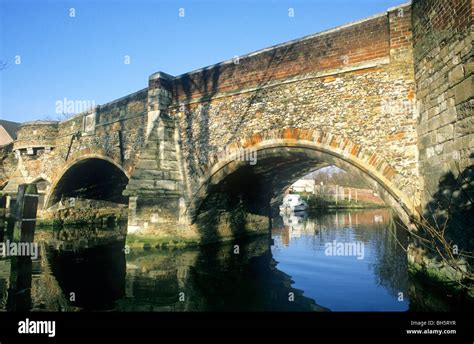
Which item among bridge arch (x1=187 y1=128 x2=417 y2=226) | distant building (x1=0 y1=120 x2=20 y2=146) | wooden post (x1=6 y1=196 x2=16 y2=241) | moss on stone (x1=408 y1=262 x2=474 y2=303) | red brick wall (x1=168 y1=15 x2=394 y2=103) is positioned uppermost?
distant building (x1=0 y1=120 x2=20 y2=146)

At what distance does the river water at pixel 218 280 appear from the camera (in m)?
5.69

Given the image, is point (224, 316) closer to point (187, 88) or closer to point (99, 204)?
point (187, 88)

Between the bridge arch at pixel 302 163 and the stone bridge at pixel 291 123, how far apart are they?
0.03m

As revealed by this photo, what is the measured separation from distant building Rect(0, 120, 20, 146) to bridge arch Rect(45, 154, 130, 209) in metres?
23.9

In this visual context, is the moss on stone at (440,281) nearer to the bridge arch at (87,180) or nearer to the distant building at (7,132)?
the bridge arch at (87,180)

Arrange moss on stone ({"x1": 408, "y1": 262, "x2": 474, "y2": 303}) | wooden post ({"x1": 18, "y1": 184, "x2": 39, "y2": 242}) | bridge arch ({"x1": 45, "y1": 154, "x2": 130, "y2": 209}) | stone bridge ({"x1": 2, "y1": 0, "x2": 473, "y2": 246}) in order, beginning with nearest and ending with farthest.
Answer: moss on stone ({"x1": 408, "y1": 262, "x2": 474, "y2": 303}) < stone bridge ({"x1": 2, "y1": 0, "x2": 473, "y2": 246}) < wooden post ({"x1": 18, "y1": 184, "x2": 39, "y2": 242}) < bridge arch ({"x1": 45, "y1": 154, "x2": 130, "y2": 209})

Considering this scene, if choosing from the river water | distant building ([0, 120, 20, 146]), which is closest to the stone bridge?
the river water

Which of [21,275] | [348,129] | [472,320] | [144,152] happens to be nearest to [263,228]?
[144,152]

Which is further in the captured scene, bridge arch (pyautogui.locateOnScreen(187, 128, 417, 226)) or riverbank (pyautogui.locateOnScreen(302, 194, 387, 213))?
riverbank (pyautogui.locateOnScreen(302, 194, 387, 213))

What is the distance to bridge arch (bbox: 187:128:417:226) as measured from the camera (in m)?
7.03

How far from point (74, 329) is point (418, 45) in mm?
7924

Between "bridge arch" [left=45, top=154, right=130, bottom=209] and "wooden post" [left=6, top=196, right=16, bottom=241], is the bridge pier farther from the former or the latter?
"bridge arch" [left=45, top=154, right=130, bottom=209]

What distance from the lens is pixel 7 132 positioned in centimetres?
3803

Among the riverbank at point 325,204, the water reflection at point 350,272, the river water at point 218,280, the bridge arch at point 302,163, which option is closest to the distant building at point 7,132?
the river water at point 218,280
